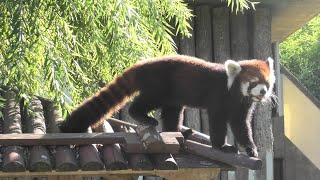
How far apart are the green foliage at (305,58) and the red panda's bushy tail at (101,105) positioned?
17.7 metres

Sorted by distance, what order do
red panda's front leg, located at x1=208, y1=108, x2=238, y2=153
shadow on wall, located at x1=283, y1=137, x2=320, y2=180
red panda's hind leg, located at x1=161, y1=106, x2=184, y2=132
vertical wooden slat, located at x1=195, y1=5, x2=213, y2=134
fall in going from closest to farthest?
red panda's front leg, located at x1=208, y1=108, x2=238, y2=153 < red panda's hind leg, located at x1=161, y1=106, x2=184, y2=132 < vertical wooden slat, located at x1=195, y1=5, x2=213, y2=134 < shadow on wall, located at x1=283, y1=137, x2=320, y2=180

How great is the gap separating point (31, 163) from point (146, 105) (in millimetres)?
982

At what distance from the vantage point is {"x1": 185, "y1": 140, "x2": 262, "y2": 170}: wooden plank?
3557 mm

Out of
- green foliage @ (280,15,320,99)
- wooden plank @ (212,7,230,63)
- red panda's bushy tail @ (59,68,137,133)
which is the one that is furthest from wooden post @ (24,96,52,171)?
green foliage @ (280,15,320,99)

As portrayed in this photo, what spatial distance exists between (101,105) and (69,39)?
749 mm

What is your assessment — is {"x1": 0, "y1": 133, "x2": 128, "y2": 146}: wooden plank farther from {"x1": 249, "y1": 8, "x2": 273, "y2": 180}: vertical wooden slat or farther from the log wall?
{"x1": 249, "y1": 8, "x2": 273, "y2": 180}: vertical wooden slat

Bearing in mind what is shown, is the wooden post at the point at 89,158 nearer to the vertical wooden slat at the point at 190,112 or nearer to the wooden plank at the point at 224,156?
the wooden plank at the point at 224,156

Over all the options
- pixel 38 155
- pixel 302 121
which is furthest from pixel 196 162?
pixel 302 121

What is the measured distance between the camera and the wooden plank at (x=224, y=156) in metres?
3.56

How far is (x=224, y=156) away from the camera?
143 inches

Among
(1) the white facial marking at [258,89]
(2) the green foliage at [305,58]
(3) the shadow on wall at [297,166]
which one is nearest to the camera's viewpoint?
(1) the white facial marking at [258,89]

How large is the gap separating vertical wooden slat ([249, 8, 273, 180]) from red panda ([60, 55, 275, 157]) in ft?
10.9

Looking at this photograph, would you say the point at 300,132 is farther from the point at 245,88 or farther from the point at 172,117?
the point at 245,88

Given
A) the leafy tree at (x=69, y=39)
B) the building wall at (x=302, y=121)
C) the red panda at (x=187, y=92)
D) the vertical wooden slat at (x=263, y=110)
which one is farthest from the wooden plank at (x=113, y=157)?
the building wall at (x=302, y=121)
